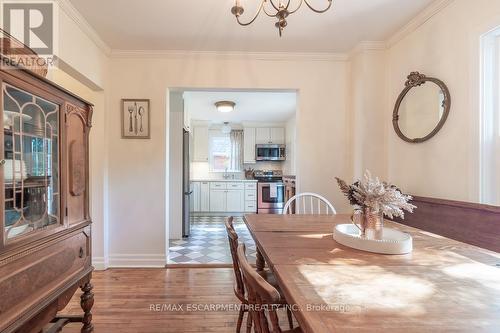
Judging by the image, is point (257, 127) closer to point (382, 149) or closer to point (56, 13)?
point (382, 149)

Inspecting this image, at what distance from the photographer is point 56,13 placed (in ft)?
6.81

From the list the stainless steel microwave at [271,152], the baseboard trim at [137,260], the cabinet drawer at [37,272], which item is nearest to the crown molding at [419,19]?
the cabinet drawer at [37,272]

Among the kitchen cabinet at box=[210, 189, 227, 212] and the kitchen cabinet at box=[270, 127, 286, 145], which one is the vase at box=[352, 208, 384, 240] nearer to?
the kitchen cabinet at box=[210, 189, 227, 212]

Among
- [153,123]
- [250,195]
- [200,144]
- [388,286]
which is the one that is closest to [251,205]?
[250,195]

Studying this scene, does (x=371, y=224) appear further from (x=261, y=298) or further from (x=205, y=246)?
(x=205, y=246)

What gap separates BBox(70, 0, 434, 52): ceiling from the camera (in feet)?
7.16

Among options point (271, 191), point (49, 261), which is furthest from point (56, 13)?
point (271, 191)

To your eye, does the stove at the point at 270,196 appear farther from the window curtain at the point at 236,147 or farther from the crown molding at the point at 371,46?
the crown molding at the point at 371,46

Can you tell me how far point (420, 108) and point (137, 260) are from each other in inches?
131

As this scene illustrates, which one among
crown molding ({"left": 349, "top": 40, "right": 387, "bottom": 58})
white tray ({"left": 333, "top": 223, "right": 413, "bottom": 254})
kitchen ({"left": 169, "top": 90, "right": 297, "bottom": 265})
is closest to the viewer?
white tray ({"left": 333, "top": 223, "right": 413, "bottom": 254})

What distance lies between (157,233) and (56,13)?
2249 millimetres

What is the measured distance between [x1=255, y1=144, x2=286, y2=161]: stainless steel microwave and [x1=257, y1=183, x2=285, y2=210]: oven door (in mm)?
889

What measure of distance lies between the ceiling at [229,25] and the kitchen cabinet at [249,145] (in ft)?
12.7

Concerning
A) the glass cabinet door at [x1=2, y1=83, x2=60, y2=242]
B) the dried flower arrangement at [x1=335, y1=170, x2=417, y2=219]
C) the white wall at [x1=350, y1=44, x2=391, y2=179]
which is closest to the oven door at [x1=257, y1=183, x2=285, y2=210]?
the white wall at [x1=350, y1=44, x2=391, y2=179]
